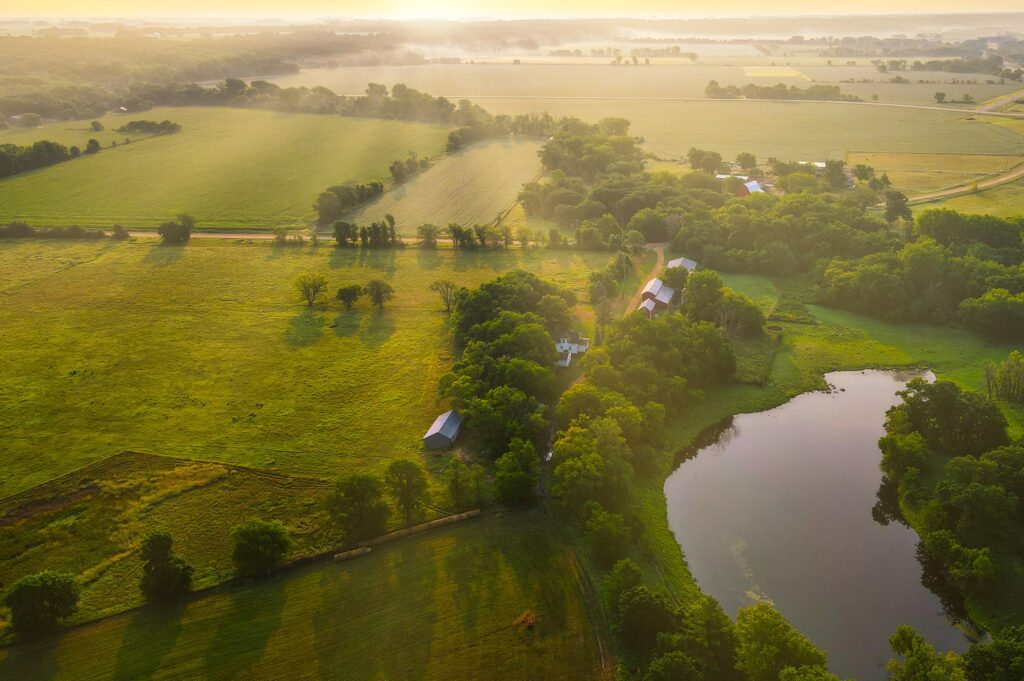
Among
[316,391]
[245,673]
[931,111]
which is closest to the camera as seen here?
[245,673]

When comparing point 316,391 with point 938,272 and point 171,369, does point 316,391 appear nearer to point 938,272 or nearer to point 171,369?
point 171,369

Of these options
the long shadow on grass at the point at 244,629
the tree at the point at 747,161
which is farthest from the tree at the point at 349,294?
the tree at the point at 747,161

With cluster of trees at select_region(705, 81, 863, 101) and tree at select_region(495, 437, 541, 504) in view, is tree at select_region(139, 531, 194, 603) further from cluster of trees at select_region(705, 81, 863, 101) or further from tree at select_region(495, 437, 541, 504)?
cluster of trees at select_region(705, 81, 863, 101)

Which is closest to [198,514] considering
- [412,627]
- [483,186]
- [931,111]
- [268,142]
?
[412,627]

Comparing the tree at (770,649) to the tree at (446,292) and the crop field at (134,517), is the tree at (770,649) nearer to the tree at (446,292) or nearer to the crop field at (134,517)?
the crop field at (134,517)

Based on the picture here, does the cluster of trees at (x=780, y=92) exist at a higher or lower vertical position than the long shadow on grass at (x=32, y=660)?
higher

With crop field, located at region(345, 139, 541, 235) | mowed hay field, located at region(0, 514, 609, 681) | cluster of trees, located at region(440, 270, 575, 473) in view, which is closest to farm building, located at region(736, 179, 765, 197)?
crop field, located at region(345, 139, 541, 235)
